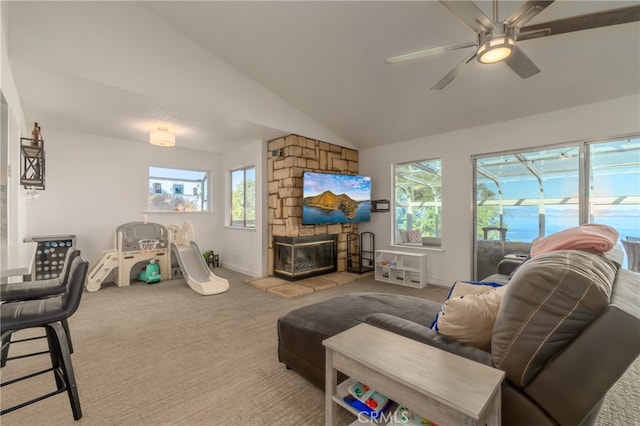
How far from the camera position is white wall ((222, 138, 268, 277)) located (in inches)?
199

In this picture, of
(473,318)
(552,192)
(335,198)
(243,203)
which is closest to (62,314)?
(473,318)

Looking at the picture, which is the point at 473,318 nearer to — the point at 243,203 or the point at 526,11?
the point at 526,11

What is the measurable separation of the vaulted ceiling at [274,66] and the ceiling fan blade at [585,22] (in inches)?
28.5

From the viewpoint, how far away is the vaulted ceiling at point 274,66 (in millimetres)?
2662

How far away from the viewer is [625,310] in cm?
96

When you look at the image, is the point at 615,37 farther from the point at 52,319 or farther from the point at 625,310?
the point at 52,319

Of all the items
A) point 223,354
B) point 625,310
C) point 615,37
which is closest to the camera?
point 625,310

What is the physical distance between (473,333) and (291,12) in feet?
10.7

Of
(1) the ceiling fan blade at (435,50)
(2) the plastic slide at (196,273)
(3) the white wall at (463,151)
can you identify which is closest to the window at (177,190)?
(2) the plastic slide at (196,273)

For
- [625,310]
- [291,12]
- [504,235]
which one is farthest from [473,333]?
[504,235]

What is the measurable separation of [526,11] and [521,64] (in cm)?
57

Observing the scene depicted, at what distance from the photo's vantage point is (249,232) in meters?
5.43

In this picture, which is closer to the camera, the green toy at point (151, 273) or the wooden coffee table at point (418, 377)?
the wooden coffee table at point (418, 377)

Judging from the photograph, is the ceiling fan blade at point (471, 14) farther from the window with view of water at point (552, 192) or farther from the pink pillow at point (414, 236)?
the pink pillow at point (414, 236)
